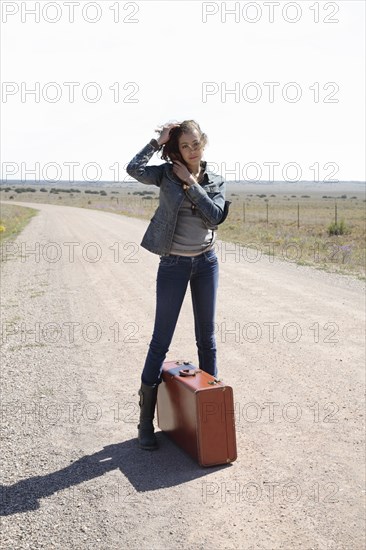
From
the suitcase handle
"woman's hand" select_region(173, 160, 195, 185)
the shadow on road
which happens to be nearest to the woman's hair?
"woman's hand" select_region(173, 160, 195, 185)

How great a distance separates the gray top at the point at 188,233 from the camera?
13.3 feet

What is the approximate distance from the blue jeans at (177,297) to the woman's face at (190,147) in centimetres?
60

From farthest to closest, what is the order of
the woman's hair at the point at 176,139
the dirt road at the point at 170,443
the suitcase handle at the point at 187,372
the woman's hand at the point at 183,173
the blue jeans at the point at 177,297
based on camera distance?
1. the suitcase handle at the point at 187,372
2. the blue jeans at the point at 177,297
3. the woman's hair at the point at 176,139
4. the woman's hand at the point at 183,173
5. the dirt road at the point at 170,443

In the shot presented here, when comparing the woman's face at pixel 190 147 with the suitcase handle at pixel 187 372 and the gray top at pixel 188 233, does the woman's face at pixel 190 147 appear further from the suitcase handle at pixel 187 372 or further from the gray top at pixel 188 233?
the suitcase handle at pixel 187 372

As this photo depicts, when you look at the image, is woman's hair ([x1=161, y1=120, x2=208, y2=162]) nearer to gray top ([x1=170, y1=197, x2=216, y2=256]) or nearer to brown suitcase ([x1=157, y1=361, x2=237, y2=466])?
gray top ([x1=170, y1=197, x2=216, y2=256])

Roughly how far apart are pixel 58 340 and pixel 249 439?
11.3 feet

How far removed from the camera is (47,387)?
5781 millimetres

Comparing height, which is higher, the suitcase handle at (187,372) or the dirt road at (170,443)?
the suitcase handle at (187,372)

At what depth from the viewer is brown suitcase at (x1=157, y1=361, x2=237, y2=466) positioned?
4.09 meters

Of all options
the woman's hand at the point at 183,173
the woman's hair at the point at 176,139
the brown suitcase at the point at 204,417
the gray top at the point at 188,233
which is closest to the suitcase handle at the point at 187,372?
the brown suitcase at the point at 204,417

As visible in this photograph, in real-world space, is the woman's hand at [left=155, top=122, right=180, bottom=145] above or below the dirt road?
above

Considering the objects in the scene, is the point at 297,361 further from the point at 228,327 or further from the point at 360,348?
the point at 228,327

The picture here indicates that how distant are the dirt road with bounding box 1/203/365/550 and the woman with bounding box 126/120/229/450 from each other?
1.85 feet

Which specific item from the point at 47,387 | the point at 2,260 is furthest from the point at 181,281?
the point at 2,260
